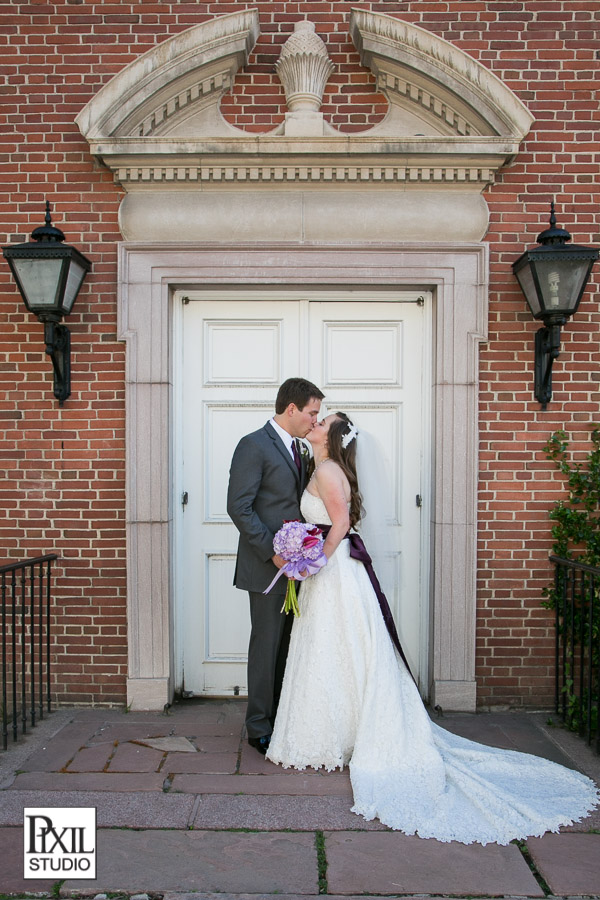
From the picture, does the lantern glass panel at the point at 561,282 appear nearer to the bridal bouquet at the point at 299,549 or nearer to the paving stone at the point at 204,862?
the bridal bouquet at the point at 299,549

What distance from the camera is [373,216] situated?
15.3 ft

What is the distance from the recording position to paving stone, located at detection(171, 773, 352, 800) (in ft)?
11.7

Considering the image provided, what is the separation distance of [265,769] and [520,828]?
1.35 metres

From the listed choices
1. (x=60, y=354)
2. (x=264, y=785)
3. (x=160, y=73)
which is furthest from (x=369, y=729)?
(x=160, y=73)

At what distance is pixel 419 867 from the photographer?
9.51 feet

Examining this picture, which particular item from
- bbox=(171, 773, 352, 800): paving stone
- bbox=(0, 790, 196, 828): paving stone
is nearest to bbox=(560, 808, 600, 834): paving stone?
bbox=(171, 773, 352, 800): paving stone

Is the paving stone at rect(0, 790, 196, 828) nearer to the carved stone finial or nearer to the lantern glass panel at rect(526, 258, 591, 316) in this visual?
the lantern glass panel at rect(526, 258, 591, 316)

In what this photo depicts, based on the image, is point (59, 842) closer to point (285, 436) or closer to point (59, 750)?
point (59, 750)

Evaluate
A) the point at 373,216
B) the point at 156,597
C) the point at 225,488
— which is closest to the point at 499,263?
the point at 373,216

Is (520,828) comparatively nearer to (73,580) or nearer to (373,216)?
(73,580)

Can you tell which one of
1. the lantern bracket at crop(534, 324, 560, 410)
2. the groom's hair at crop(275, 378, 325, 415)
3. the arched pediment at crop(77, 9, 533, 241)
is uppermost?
the arched pediment at crop(77, 9, 533, 241)

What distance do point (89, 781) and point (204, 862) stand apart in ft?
3.27

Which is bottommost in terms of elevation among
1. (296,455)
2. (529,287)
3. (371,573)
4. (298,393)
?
(371,573)

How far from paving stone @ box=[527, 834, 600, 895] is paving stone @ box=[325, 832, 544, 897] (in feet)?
0.27
